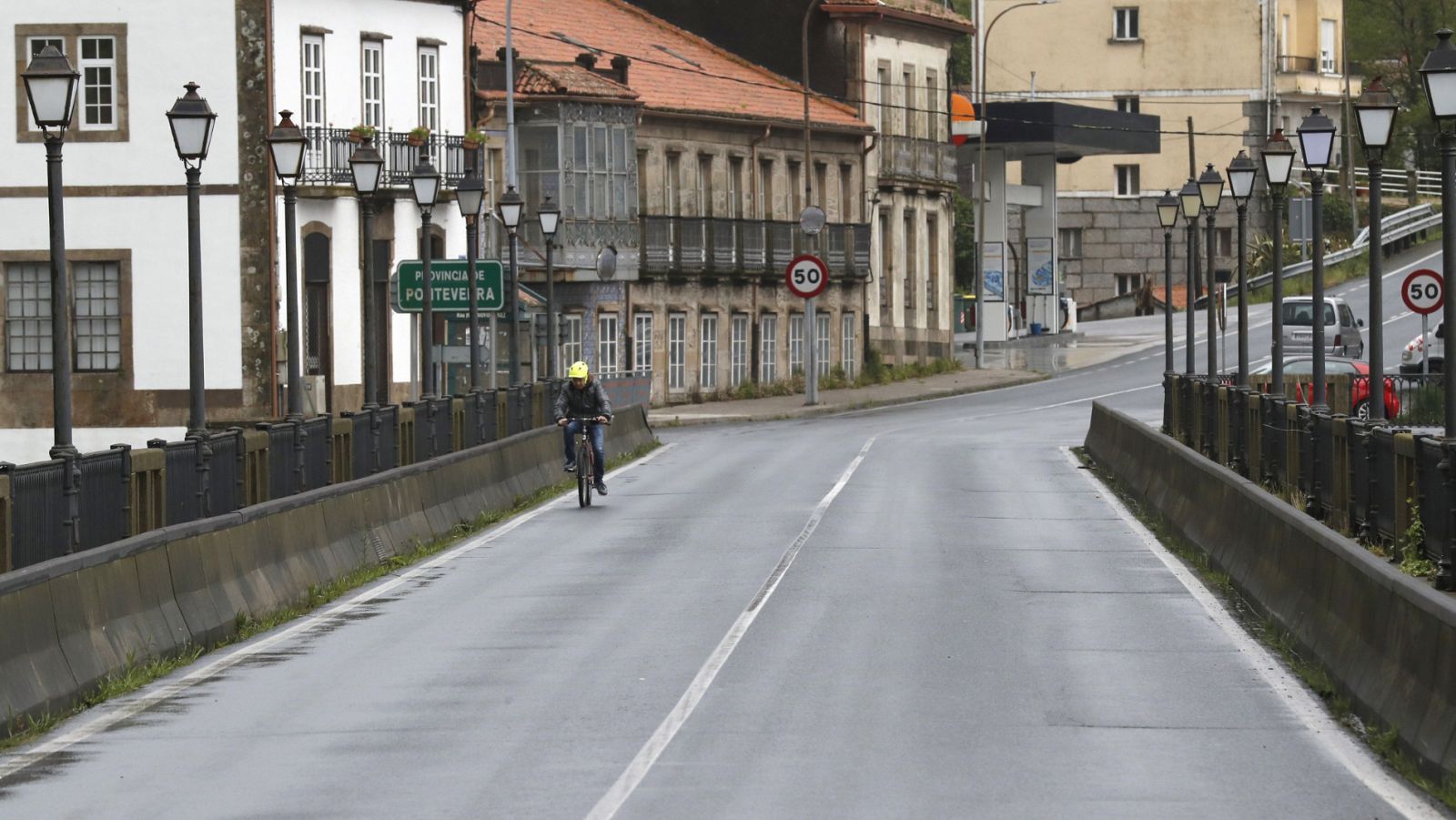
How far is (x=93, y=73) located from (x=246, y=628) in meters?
29.0

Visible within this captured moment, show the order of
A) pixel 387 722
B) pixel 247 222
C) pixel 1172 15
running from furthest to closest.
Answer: pixel 1172 15
pixel 247 222
pixel 387 722

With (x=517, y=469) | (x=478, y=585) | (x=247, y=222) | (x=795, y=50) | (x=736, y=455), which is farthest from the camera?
(x=795, y=50)

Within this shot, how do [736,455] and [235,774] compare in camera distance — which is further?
[736,455]

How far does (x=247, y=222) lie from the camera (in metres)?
Answer: 44.5

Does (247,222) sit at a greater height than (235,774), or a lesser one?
greater

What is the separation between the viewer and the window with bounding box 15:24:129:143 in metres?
44.1

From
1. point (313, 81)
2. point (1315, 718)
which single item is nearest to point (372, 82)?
point (313, 81)

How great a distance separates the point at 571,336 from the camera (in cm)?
5684

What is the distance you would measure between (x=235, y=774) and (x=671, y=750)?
2.17 meters

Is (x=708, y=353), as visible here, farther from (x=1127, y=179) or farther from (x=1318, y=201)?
(x=1127, y=179)

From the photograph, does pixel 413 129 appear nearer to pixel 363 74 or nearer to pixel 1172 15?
pixel 363 74

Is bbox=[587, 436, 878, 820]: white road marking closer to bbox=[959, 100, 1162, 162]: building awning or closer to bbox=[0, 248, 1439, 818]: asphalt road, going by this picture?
bbox=[0, 248, 1439, 818]: asphalt road

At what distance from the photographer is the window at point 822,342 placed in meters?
66.5

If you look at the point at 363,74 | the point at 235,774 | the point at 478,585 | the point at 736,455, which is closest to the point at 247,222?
the point at 363,74
